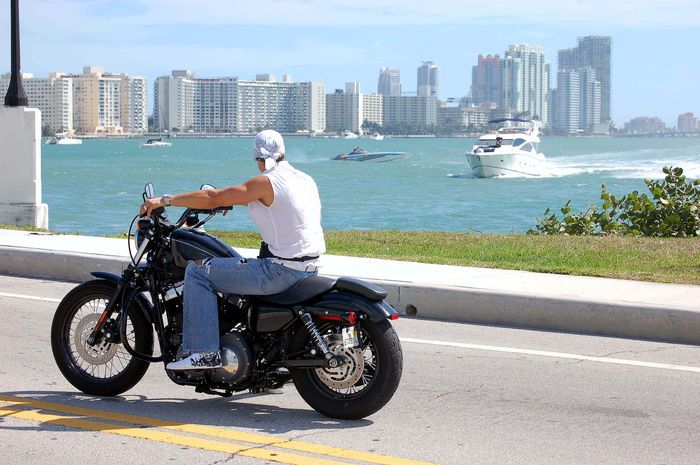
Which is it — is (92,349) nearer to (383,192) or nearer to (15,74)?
(15,74)

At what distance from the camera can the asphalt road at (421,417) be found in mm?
6086

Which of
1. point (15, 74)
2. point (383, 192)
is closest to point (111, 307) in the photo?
point (15, 74)

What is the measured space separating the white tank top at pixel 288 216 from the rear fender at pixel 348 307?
12.8 inches

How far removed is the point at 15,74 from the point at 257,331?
13.7m

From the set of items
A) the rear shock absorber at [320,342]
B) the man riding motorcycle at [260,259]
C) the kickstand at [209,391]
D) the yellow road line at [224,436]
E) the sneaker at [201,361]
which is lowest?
the yellow road line at [224,436]

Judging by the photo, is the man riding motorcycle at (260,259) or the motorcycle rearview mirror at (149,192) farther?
the motorcycle rearview mirror at (149,192)

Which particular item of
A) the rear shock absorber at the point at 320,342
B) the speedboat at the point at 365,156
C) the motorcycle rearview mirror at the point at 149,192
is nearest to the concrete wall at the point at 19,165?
the motorcycle rearview mirror at the point at 149,192

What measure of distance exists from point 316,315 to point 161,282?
100 centimetres

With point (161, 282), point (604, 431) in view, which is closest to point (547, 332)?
point (604, 431)

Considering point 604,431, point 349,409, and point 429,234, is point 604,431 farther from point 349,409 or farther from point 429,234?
point 429,234

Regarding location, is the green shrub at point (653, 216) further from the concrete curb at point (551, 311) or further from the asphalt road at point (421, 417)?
the asphalt road at point (421, 417)

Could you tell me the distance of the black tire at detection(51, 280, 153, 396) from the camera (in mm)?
7199

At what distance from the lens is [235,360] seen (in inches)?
262

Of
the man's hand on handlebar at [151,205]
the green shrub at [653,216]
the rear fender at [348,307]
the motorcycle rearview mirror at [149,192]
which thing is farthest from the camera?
the green shrub at [653,216]
